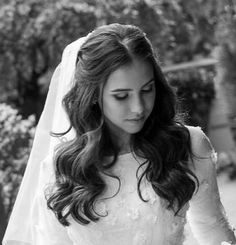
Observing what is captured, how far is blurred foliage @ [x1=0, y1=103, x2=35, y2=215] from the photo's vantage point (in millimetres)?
5809

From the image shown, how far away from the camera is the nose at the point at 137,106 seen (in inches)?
95.7

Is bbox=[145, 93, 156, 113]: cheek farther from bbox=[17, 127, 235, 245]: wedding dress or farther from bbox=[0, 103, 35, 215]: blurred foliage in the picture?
bbox=[0, 103, 35, 215]: blurred foliage

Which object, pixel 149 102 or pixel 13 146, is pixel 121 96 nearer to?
pixel 149 102

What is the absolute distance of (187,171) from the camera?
264 centimetres

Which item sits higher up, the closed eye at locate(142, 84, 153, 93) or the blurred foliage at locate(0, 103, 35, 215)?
the closed eye at locate(142, 84, 153, 93)

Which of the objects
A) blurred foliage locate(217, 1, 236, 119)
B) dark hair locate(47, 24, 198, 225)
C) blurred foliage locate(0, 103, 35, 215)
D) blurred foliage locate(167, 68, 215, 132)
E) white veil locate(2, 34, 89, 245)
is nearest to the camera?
dark hair locate(47, 24, 198, 225)

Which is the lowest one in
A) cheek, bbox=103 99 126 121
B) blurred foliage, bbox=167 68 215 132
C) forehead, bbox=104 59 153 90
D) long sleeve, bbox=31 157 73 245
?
blurred foliage, bbox=167 68 215 132

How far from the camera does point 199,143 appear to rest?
269 cm

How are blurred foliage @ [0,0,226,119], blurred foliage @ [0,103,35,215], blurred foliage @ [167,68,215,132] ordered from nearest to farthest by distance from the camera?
blurred foliage @ [0,103,35,215], blurred foliage @ [0,0,226,119], blurred foliage @ [167,68,215,132]

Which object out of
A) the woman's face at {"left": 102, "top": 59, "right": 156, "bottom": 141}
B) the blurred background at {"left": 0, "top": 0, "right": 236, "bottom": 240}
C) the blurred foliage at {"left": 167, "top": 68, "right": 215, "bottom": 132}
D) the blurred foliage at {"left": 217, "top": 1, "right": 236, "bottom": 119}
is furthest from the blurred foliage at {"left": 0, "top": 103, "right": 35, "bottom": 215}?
the blurred foliage at {"left": 167, "top": 68, "right": 215, "bottom": 132}

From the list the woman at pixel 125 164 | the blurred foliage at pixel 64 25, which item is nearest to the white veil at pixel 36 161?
the woman at pixel 125 164

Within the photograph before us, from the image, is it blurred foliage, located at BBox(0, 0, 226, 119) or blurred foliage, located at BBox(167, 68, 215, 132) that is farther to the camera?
blurred foliage, located at BBox(167, 68, 215, 132)

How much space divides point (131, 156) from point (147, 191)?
172 mm

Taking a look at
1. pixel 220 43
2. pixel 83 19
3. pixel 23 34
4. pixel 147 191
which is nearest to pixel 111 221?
pixel 147 191
